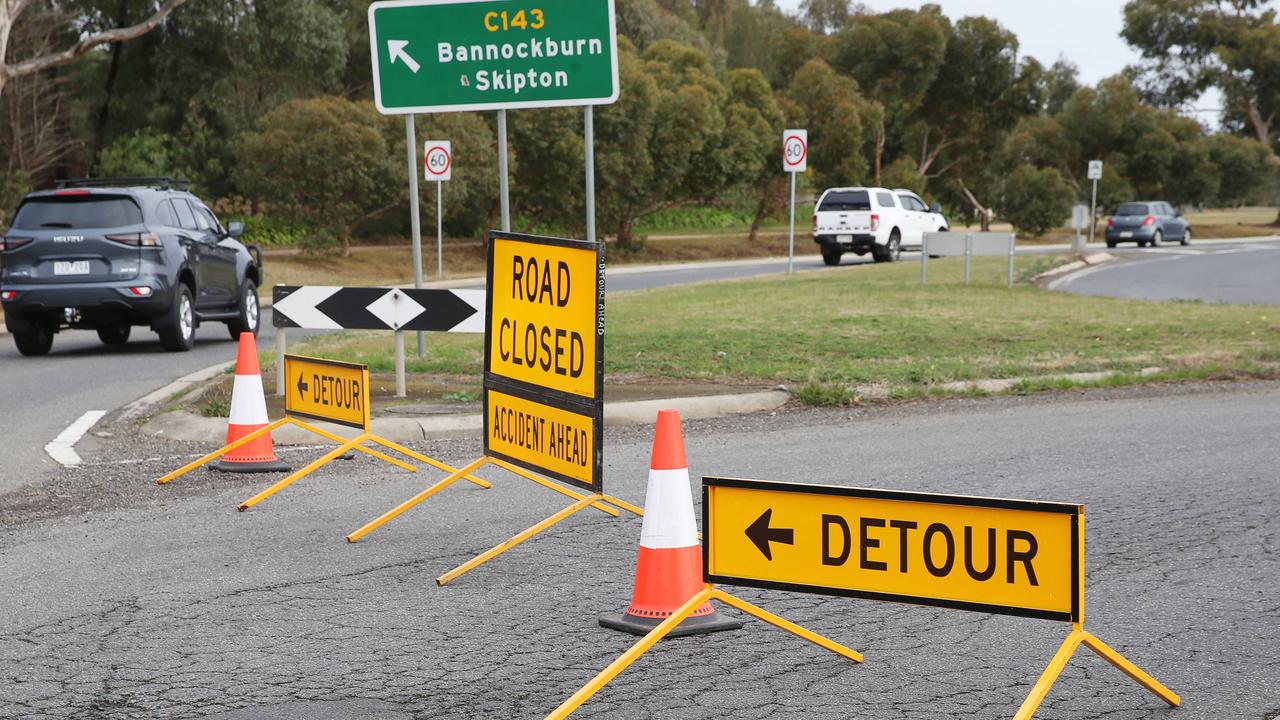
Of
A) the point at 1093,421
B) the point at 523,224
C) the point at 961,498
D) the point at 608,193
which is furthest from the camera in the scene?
the point at 523,224

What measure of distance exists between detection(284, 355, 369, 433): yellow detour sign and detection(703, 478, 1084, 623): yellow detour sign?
4086 mm

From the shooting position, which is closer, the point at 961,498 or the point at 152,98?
the point at 961,498

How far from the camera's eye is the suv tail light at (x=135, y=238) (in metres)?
15.7

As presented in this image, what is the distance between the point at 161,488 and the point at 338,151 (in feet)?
97.9

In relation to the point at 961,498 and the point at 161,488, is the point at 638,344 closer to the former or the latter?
the point at 161,488

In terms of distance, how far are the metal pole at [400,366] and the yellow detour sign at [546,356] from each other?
426 cm

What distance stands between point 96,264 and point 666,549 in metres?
12.2

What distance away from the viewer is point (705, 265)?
40.9m

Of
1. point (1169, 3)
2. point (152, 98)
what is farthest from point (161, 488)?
point (1169, 3)

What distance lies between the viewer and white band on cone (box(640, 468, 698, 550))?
5250 millimetres

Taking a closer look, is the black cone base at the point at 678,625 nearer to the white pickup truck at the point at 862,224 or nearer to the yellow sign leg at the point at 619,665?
the yellow sign leg at the point at 619,665

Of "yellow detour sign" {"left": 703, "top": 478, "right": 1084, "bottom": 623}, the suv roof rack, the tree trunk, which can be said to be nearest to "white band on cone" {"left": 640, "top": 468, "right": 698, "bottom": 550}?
"yellow detour sign" {"left": 703, "top": 478, "right": 1084, "bottom": 623}

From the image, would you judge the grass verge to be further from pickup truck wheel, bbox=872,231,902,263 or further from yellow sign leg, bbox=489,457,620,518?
pickup truck wheel, bbox=872,231,902,263

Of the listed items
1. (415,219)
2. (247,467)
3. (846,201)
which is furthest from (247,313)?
(846,201)
